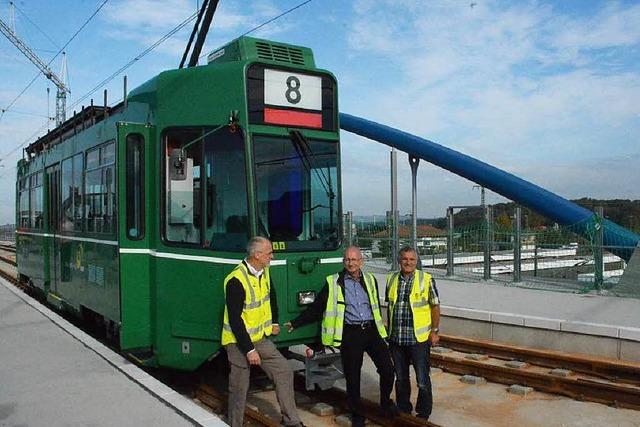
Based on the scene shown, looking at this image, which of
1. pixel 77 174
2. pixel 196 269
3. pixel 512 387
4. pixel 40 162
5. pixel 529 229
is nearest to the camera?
pixel 196 269

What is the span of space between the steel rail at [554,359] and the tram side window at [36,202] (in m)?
7.82

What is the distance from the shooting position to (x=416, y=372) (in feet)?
21.0

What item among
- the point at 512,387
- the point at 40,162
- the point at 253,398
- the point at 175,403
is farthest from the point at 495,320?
the point at 40,162

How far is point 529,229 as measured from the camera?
14938mm

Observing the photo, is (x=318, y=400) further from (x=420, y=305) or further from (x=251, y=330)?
(x=251, y=330)

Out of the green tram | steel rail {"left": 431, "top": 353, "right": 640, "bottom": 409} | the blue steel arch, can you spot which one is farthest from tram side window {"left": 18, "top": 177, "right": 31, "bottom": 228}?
the blue steel arch

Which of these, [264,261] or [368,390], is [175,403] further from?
[368,390]

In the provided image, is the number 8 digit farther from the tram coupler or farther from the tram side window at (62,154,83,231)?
the tram side window at (62,154,83,231)

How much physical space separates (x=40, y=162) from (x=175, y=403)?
29.1 ft

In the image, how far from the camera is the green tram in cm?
657

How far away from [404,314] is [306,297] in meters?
1.02

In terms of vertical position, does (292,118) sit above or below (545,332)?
above

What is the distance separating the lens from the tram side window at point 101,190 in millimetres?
7734

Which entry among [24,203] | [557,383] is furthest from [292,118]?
[24,203]
